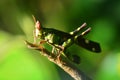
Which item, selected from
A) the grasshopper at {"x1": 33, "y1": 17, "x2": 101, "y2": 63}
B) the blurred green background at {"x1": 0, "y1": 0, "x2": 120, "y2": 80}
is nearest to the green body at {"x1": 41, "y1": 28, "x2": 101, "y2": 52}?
the grasshopper at {"x1": 33, "y1": 17, "x2": 101, "y2": 63}

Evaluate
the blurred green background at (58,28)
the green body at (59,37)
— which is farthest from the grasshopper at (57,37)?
the blurred green background at (58,28)

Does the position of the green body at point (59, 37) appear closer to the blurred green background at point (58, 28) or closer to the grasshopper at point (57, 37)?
the grasshopper at point (57, 37)

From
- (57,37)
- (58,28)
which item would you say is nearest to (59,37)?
(57,37)

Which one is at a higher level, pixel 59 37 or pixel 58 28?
pixel 58 28

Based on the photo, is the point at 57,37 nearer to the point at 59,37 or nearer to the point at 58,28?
the point at 59,37

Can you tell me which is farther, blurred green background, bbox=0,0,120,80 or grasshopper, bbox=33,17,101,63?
blurred green background, bbox=0,0,120,80

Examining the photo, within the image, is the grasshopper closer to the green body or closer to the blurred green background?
the green body

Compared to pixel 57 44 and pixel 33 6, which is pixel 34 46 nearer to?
pixel 57 44

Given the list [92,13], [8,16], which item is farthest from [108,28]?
[8,16]

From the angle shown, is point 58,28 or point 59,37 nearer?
point 59,37
